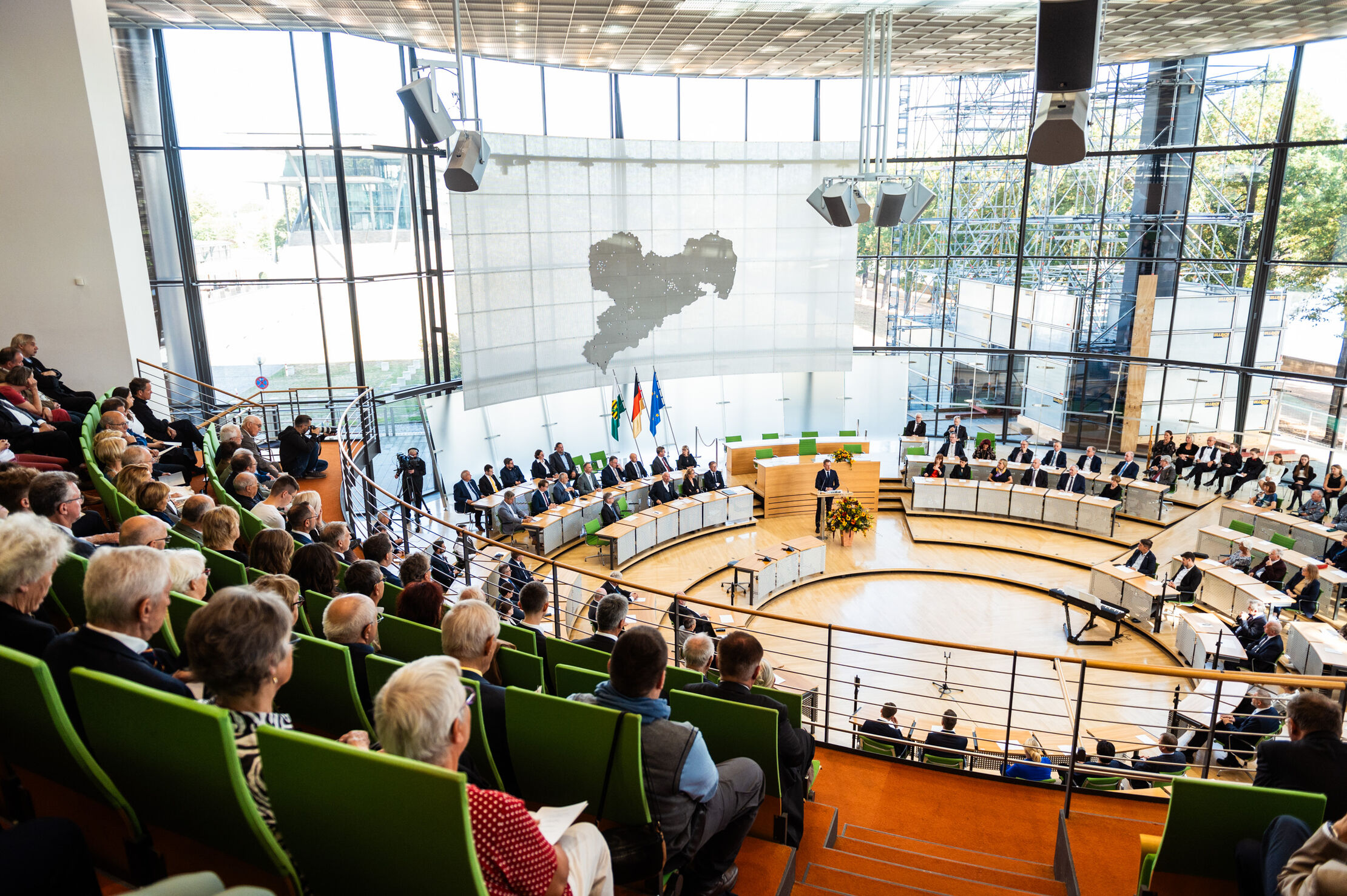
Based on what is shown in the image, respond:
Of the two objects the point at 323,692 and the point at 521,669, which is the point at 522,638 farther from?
the point at 323,692

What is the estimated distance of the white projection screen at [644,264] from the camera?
13.7 meters

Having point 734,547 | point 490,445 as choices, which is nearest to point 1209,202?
point 734,547

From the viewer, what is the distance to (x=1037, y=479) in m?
15.0

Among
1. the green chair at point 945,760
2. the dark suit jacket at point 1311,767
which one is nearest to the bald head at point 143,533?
the dark suit jacket at point 1311,767

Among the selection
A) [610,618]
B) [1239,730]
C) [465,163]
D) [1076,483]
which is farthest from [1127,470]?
[610,618]

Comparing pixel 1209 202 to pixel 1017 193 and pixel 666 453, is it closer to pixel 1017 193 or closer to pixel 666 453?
pixel 1017 193

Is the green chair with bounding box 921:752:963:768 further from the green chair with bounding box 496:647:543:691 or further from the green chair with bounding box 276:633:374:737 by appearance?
the green chair with bounding box 276:633:374:737

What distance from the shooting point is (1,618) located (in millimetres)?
2457

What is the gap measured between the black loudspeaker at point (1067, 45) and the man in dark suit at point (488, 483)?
9.68 m

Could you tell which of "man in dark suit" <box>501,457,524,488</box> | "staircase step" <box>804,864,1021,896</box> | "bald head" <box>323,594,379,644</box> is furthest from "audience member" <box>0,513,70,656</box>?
"man in dark suit" <box>501,457,524,488</box>

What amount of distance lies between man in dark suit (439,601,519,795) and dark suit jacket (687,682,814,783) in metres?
0.85

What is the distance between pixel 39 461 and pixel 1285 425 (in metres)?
18.0

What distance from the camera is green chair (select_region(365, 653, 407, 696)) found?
9.50 ft

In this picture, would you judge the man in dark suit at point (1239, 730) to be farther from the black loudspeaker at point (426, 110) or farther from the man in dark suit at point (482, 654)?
the black loudspeaker at point (426, 110)
